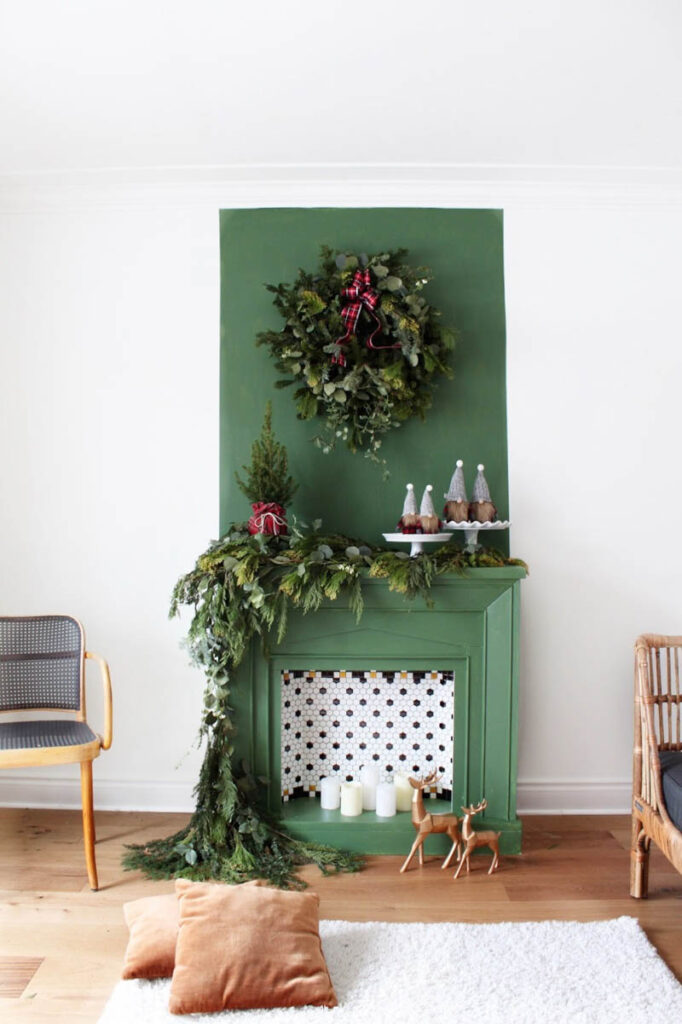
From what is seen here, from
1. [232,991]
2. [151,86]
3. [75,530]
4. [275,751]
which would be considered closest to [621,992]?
[232,991]

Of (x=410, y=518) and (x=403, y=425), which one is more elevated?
(x=403, y=425)

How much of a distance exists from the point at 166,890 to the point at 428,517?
163 centimetres

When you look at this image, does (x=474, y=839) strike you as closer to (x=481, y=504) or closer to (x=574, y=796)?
(x=574, y=796)

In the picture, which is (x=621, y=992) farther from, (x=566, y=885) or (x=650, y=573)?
(x=650, y=573)

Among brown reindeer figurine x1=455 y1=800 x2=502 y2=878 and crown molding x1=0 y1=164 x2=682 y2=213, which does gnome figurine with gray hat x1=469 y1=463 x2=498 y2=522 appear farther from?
crown molding x1=0 y1=164 x2=682 y2=213

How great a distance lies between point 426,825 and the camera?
2.79 m

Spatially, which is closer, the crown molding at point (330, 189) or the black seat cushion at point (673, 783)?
the black seat cushion at point (673, 783)

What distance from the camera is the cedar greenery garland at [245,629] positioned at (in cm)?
283

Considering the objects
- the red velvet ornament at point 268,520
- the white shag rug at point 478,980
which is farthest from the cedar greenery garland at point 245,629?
the white shag rug at point 478,980

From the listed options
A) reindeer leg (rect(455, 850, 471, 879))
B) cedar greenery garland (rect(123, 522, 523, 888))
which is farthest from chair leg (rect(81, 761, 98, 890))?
reindeer leg (rect(455, 850, 471, 879))

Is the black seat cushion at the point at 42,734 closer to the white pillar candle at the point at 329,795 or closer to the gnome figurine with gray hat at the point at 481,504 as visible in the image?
the white pillar candle at the point at 329,795

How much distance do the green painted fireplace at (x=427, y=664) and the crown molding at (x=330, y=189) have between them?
5.42 ft

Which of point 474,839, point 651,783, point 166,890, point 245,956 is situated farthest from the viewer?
point 474,839

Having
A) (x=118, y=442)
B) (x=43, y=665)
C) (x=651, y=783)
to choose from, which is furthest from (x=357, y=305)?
(x=651, y=783)
